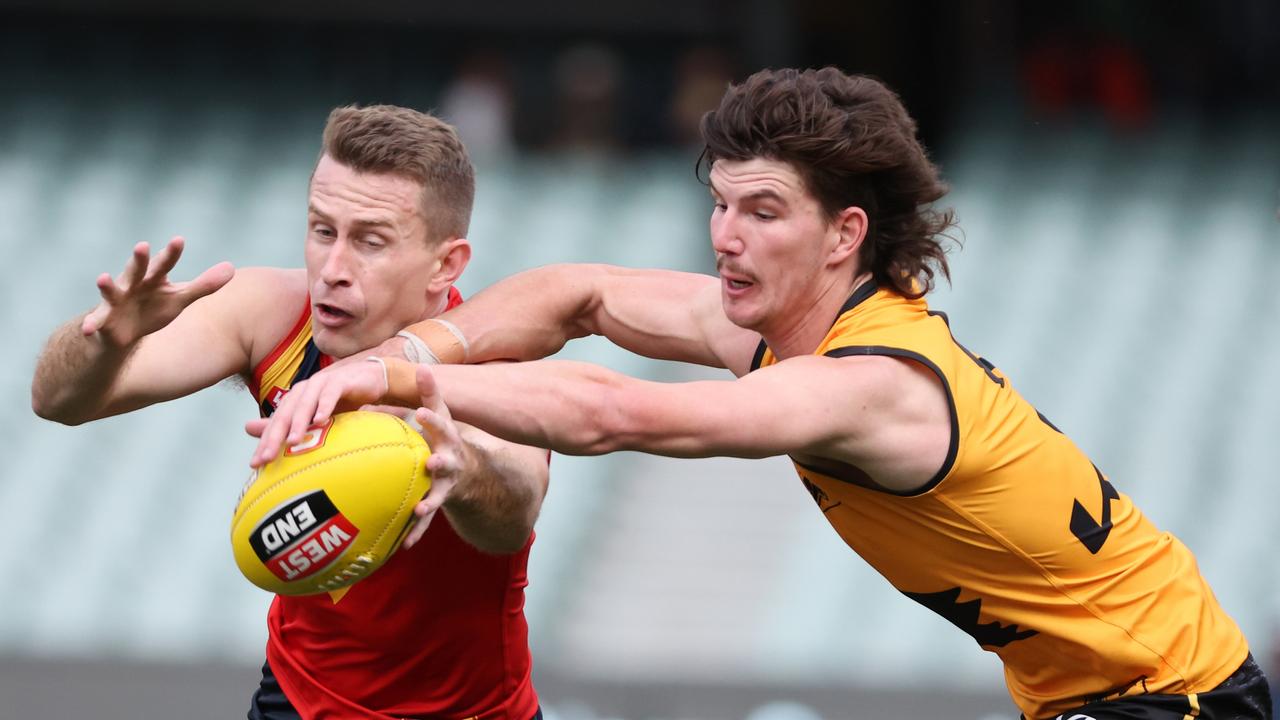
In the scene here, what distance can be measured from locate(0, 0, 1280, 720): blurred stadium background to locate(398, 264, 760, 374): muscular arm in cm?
432

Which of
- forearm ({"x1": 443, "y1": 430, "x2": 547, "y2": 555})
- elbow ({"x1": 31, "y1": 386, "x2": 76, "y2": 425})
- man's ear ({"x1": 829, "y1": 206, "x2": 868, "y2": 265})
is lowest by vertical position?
elbow ({"x1": 31, "y1": 386, "x2": 76, "y2": 425})

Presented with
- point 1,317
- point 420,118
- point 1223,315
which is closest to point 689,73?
point 1223,315

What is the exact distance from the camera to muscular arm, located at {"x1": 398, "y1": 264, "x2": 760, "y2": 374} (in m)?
5.68

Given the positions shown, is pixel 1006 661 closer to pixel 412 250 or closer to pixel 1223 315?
pixel 412 250

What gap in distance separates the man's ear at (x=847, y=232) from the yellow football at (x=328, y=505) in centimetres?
139

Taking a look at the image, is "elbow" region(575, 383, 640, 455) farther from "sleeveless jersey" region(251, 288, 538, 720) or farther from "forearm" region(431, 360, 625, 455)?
"sleeveless jersey" region(251, 288, 538, 720)

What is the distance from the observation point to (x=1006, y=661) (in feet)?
17.6

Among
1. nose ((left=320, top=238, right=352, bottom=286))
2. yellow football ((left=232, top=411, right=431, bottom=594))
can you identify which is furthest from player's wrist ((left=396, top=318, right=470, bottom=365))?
yellow football ((left=232, top=411, right=431, bottom=594))

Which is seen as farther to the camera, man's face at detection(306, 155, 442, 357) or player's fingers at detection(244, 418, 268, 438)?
man's face at detection(306, 155, 442, 357)

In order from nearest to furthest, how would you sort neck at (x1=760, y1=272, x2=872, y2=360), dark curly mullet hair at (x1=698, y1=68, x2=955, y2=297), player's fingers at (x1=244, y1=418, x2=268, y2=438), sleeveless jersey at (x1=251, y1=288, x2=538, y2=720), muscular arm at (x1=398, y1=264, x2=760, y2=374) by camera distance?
player's fingers at (x1=244, y1=418, x2=268, y2=438), dark curly mullet hair at (x1=698, y1=68, x2=955, y2=297), neck at (x1=760, y1=272, x2=872, y2=360), sleeveless jersey at (x1=251, y1=288, x2=538, y2=720), muscular arm at (x1=398, y1=264, x2=760, y2=374)

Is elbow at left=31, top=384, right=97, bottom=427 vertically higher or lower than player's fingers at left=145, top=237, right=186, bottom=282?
lower

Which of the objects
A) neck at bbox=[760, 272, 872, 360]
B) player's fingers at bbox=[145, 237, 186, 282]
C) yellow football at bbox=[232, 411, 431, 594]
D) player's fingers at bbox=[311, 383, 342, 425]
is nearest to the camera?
player's fingers at bbox=[311, 383, 342, 425]

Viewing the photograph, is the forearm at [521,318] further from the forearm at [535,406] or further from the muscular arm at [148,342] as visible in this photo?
the forearm at [535,406]

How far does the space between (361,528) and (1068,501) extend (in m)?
2.09
